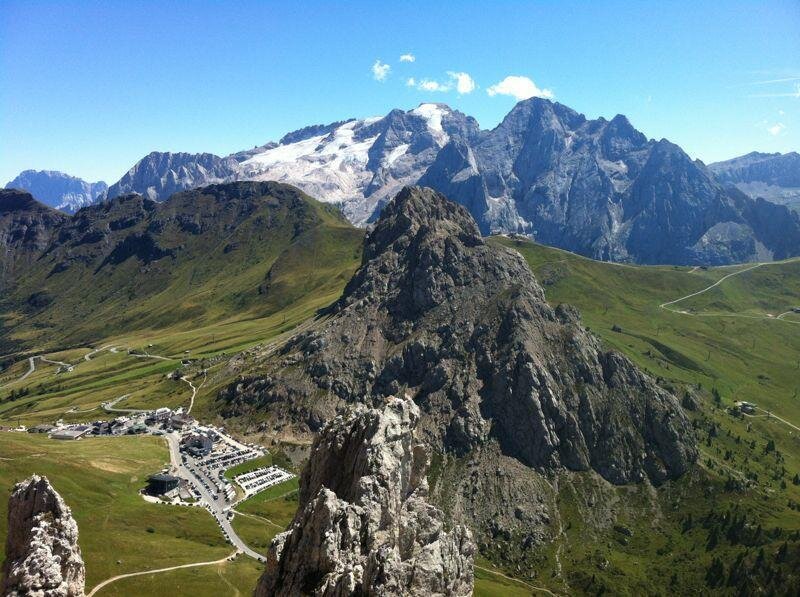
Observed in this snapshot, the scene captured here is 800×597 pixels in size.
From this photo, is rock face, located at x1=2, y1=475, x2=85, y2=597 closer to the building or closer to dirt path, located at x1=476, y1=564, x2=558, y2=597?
the building

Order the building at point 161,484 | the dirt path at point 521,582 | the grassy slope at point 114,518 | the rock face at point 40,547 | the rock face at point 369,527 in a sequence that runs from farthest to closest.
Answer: the building at point 161,484 → the dirt path at point 521,582 → the grassy slope at point 114,518 → the rock face at point 369,527 → the rock face at point 40,547

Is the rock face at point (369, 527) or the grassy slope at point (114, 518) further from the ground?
the rock face at point (369, 527)

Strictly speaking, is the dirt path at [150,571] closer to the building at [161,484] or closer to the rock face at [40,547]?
the building at [161,484]

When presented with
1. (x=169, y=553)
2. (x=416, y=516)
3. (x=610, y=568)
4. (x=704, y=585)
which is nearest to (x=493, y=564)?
(x=610, y=568)

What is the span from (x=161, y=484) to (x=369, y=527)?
16646cm

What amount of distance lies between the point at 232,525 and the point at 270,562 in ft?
455

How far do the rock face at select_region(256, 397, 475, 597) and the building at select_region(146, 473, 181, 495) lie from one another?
14800cm

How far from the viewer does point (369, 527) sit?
163ft

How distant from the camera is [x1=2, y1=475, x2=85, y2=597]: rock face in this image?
37094 mm

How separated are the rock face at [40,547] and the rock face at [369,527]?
53.7 feet

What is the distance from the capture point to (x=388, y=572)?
3869 cm

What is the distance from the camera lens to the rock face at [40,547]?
37.1 metres

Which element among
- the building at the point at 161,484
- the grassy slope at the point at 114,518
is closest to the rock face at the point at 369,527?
the grassy slope at the point at 114,518

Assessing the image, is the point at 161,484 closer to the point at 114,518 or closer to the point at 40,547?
the point at 114,518
